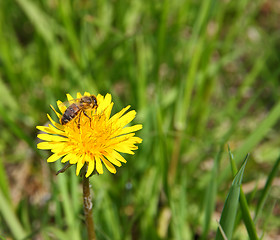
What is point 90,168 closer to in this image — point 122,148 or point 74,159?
point 74,159

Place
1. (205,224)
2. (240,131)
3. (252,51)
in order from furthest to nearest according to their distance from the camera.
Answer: (252,51) → (240,131) → (205,224)

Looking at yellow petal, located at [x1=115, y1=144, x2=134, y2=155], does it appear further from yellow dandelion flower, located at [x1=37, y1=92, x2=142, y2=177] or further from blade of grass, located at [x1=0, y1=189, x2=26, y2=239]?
blade of grass, located at [x1=0, y1=189, x2=26, y2=239]

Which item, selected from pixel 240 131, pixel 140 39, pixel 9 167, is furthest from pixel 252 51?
pixel 9 167

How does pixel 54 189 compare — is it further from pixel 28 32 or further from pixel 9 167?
pixel 28 32

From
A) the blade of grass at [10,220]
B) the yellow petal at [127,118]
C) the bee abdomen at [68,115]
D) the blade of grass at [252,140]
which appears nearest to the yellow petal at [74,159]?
the bee abdomen at [68,115]

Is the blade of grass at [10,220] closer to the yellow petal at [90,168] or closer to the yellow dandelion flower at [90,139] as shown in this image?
the yellow dandelion flower at [90,139]

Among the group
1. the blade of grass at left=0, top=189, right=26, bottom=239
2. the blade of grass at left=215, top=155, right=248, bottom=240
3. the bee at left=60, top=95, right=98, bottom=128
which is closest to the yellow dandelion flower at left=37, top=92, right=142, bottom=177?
the bee at left=60, top=95, right=98, bottom=128

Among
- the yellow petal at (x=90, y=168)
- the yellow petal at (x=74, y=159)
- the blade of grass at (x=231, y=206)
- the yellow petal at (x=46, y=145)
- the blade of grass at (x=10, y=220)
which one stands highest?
the blade of grass at (x=10, y=220)
